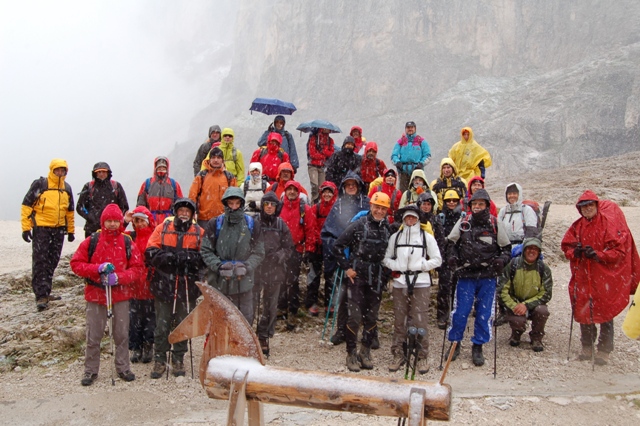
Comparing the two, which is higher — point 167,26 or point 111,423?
point 167,26

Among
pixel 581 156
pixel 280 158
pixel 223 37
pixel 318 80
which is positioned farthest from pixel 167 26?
pixel 280 158

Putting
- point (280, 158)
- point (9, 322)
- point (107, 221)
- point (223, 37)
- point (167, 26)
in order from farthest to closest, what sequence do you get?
point (167, 26) → point (223, 37) → point (280, 158) → point (9, 322) → point (107, 221)

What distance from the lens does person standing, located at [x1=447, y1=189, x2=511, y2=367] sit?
250 inches

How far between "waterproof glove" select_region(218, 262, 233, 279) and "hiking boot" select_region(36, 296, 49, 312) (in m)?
4.04

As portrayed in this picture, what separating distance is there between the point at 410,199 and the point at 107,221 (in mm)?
4477

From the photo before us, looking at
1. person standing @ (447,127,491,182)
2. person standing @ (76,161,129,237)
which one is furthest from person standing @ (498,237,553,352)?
person standing @ (76,161,129,237)

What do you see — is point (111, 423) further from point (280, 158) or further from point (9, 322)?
point (280, 158)

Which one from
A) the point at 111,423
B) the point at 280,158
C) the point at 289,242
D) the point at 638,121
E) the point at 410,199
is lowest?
the point at 111,423

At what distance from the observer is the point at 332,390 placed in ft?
10.2

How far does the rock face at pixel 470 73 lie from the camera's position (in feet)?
148

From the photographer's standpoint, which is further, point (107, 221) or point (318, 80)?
point (318, 80)

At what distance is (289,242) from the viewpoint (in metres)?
6.82

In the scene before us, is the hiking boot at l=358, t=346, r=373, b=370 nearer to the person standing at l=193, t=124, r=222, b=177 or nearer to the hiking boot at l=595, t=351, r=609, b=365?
the hiking boot at l=595, t=351, r=609, b=365

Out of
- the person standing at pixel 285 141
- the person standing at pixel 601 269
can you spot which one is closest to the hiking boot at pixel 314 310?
the person standing at pixel 285 141
